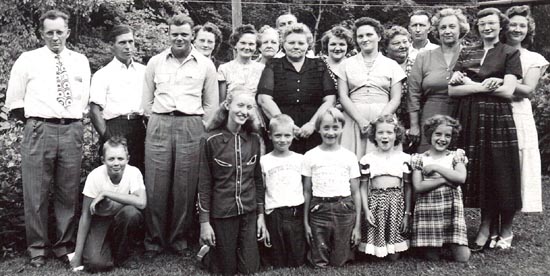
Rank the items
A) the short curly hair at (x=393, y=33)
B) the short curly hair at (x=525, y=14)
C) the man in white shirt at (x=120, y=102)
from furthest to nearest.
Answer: the short curly hair at (x=393, y=33) → the man in white shirt at (x=120, y=102) → the short curly hair at (x=525, y=14)

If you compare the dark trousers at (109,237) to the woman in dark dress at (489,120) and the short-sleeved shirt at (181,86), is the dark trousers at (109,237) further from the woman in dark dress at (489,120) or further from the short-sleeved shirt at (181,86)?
the woman in dark dress at (489,120)

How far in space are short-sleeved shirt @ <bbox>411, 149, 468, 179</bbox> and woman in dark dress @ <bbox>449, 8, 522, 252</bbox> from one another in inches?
10.0

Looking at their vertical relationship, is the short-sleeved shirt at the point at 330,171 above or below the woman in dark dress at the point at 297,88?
below

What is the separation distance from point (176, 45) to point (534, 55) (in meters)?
3.59

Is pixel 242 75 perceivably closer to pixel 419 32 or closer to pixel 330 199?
pixel 330 199

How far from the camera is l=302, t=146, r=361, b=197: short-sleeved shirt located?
17.2 feet

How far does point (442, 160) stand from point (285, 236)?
1.62m

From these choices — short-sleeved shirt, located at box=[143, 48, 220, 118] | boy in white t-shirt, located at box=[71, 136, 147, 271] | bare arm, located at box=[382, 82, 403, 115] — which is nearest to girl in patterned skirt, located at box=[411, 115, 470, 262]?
bare arm, located at box=[382, 82, 403, 115]

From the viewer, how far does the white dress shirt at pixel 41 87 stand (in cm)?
534

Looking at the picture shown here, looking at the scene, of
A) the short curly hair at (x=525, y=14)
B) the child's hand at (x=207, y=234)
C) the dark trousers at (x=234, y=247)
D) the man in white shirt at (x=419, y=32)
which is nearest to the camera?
the child's hand at (x=207, y=234)

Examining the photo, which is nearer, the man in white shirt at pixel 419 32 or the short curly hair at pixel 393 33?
the short curly hair at pixel 393 33

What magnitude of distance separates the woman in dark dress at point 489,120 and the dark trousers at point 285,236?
169 cm

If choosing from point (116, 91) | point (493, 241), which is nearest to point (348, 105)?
point (493, 241)

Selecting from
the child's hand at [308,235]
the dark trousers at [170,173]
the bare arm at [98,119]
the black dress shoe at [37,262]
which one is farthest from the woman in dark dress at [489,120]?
the black dress shoe at [37,262]
